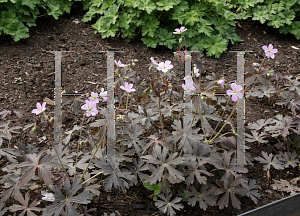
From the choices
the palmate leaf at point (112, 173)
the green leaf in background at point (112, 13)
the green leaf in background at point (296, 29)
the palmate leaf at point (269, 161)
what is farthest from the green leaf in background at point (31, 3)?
the green leaf in background at point (296, 29)

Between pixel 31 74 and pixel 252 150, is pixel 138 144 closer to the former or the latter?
pixel 252 150

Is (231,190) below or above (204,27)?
below

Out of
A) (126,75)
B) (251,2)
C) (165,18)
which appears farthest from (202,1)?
(126,75)

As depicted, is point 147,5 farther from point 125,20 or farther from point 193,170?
point 193,170

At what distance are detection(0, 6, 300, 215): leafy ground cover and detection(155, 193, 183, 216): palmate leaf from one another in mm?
81

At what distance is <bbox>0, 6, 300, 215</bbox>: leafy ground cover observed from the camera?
1967 millimetres

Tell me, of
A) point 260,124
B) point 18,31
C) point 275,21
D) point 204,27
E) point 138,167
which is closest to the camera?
point 138,167

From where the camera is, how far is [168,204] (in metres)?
1.84

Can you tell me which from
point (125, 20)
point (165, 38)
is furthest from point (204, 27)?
point (125, 20)

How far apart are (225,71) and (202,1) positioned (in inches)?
37.8

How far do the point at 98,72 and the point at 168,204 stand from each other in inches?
67.8

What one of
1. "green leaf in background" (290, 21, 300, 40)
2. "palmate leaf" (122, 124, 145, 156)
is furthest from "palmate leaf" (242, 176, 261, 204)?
"green leaf in background" (290, 21, 300, 40)

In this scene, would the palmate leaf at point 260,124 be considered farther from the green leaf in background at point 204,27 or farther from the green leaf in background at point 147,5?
the green leaf in background at point 147,5

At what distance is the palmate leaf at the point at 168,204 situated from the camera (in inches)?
71.2
